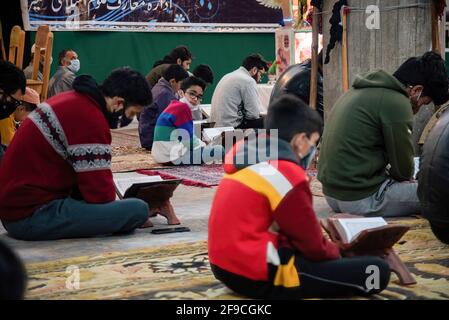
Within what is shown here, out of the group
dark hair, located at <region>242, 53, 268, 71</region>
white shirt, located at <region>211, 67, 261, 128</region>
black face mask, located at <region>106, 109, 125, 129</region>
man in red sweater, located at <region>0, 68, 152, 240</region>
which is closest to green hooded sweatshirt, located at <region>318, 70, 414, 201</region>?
man in red sweater, located at <region>0, 68, 152, 240</region>

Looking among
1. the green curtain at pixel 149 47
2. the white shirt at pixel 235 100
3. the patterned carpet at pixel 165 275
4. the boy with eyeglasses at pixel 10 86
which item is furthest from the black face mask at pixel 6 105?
the green curtain at pixel 149 47

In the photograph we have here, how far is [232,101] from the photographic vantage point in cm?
864

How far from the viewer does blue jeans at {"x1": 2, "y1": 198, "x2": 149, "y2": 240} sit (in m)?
4.50

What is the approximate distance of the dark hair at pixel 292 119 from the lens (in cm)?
313

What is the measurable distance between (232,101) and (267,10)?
5681mm

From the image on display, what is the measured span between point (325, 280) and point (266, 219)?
0.36m

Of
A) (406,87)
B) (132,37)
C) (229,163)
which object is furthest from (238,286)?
(132,37)

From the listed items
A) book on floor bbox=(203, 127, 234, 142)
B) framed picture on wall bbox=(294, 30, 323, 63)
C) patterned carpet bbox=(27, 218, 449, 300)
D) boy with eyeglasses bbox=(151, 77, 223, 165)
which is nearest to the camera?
patterned carpet bbox=(27, 218, 449, 300)

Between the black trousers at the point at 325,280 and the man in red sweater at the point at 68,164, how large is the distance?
1456mm

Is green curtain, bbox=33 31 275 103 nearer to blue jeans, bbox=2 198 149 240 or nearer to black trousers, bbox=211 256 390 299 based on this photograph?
blue jeans, bbox=2 198 149 240

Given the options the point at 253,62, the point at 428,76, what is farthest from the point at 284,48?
the point at 428,76

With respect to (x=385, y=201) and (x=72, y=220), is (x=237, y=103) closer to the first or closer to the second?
(x=385, y=201)

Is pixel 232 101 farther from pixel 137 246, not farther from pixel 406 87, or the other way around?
pixel 137 246

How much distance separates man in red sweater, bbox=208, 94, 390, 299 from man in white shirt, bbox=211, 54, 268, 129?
214 inches
